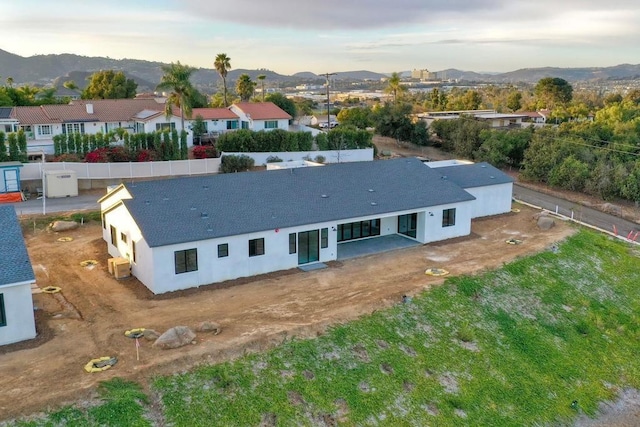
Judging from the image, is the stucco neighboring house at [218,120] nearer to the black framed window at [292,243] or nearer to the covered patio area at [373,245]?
the covered patio area at [373,245]

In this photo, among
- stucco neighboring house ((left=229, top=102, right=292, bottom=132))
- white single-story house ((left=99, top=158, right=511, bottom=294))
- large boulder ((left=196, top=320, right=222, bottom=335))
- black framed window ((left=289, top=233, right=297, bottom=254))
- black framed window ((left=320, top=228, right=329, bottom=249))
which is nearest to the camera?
large boulder ((left=196, top=320, right=222, bottom=335))

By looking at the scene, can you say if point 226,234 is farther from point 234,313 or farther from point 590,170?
point 590,170

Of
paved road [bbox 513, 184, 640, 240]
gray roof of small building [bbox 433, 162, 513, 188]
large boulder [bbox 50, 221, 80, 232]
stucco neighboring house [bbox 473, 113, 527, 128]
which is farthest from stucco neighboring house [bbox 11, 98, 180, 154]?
stucco neighboring house [bbox 473, 113, 527, 128]

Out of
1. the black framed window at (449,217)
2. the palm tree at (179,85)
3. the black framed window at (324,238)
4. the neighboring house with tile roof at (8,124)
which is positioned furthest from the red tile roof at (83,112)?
the black framed window at (324,238)

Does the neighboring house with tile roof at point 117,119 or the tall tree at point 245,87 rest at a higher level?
the tall tree at point 245,87

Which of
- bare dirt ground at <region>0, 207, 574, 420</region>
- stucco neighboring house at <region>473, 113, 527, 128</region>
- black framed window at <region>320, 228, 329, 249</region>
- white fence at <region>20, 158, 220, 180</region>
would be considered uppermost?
stucco neighboring house at <region>473, 113, 527, 128</region>

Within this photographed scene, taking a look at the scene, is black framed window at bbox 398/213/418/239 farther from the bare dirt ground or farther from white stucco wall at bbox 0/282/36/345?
white stucco wall at bbox 0/282/36/345

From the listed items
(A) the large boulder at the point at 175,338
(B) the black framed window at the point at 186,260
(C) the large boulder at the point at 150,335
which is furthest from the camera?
(B) the black framed window at the point at 186,260
